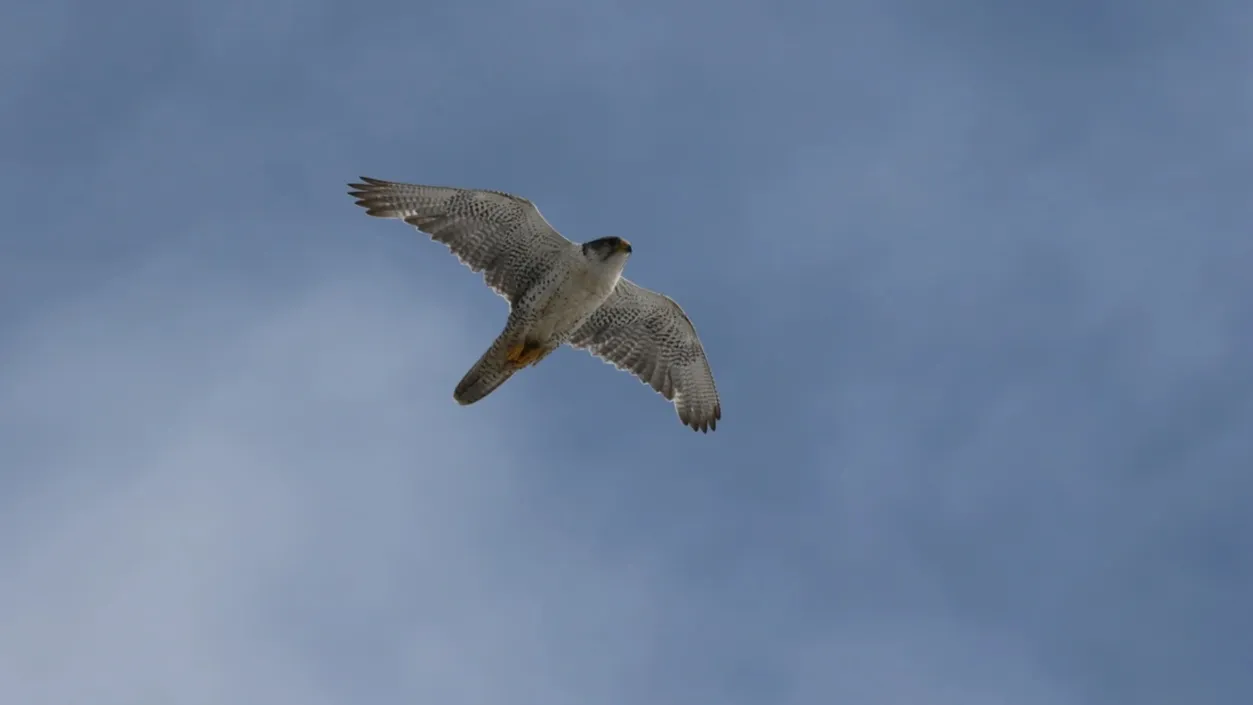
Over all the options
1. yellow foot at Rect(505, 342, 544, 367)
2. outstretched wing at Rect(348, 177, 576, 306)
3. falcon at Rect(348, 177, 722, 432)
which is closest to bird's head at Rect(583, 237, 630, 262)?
falcon at Rect(348, 177, 722, 432)

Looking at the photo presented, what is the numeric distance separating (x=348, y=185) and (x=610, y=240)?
2.95 metres

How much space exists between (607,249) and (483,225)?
1.65 m

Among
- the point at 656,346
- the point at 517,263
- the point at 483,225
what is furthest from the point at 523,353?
the point at 656,346

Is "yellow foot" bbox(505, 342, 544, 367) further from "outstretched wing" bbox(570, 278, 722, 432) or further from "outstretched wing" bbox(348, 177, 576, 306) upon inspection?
"outstretched wing" bbox(570, 278, 722, 432)

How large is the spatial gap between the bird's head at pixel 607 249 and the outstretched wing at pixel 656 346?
1252 millimetres

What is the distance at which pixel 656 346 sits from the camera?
19.5 meters

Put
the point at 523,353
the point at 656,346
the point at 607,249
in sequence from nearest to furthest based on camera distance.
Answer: the point at 607,249 < the point at 523,353 < the point at 656,346

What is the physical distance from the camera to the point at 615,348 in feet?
63.5

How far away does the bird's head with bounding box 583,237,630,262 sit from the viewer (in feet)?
56.7

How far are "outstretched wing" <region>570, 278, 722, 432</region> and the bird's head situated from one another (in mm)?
1252

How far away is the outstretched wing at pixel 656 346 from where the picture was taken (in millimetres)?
19016

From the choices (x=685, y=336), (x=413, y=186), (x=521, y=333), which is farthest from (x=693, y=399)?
(x=413, y=186)

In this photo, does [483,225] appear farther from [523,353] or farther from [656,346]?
[656,346]

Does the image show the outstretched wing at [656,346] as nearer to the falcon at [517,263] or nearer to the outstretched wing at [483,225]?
the falcon at [517,263]
